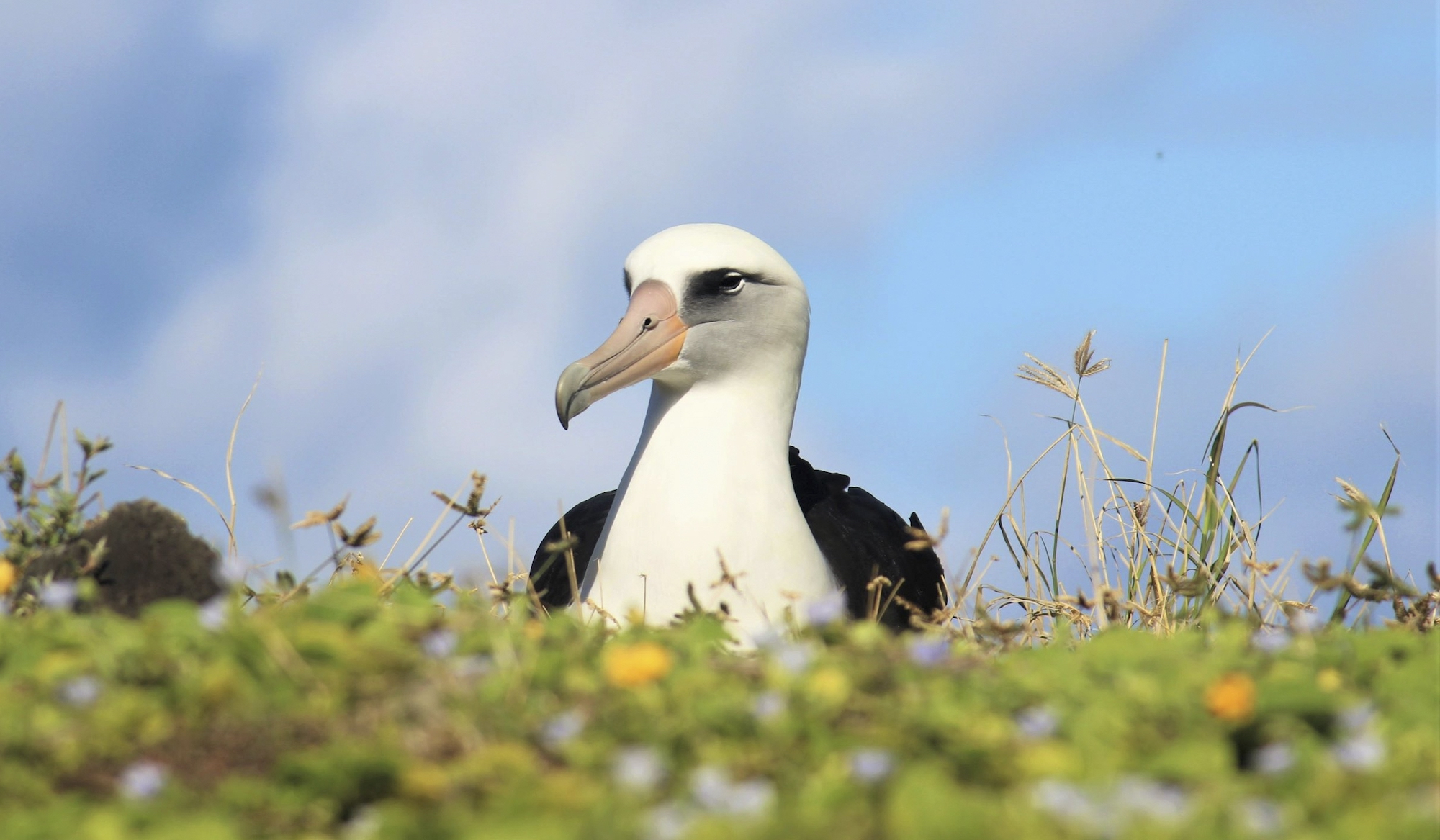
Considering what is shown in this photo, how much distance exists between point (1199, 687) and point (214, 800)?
1897 mm

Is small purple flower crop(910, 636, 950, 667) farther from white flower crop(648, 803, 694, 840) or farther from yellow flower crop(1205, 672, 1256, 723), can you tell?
white flower crop(648, 803, 694, 840)

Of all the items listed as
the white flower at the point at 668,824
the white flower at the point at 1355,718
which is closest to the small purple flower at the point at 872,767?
the white flower at the point at 668,824

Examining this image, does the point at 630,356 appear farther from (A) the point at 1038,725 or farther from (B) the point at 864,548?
(A) the point at 1038,725

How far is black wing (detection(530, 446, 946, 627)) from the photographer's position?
5352 mm

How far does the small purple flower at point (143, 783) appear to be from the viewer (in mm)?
2387

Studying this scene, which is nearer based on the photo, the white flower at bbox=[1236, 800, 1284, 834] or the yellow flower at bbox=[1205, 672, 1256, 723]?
the white flower at bbox=[1236, 800, 1284, 834]

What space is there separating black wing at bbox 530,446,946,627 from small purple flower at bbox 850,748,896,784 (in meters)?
2.68

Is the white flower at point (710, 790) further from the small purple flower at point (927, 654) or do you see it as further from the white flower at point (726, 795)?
the small purple flower at point (927, 654)

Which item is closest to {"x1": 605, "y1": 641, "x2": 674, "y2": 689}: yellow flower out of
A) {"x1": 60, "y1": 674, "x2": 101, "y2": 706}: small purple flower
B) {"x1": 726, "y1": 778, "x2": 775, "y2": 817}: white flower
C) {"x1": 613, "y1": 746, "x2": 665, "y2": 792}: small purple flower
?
{"x1": 613, "y1": 746, "x2": 665, "y2": 792}: small purple flower

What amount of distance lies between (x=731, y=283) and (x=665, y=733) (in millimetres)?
2808

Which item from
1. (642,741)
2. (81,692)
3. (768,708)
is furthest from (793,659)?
(81,692)

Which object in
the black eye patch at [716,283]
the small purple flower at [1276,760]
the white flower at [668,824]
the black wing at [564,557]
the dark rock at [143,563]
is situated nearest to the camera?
the white flower at [668,824]

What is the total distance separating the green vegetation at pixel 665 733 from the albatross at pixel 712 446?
1278 mm

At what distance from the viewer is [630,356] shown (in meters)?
4.99
